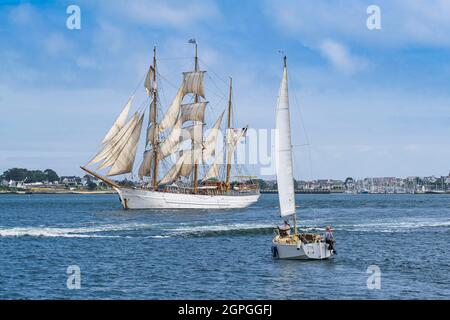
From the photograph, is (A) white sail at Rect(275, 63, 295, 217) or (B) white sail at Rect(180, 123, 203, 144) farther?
(B) white sail at Rect(180, 123, 203, 144)

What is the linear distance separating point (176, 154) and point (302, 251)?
7643 centimetres

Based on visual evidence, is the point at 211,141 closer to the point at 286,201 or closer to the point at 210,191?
the point at 210,191

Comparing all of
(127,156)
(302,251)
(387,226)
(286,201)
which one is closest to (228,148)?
(127,156)

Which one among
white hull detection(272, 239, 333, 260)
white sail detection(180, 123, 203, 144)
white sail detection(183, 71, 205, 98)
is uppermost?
white sail detection(183, 71, 205, 98)

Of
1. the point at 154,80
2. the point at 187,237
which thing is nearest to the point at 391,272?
the point at 187,237

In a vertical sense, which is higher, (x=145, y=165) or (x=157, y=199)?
(x=145, y=165)

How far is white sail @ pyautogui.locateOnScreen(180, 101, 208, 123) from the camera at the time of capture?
11981 centimetres

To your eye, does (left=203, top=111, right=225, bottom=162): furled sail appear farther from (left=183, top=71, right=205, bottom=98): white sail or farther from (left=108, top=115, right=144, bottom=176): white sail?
(left=108, top=115, right=144, bottom=176): white sail

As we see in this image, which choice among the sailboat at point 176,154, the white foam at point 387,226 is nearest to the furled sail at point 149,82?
the sailboat at point 176,154

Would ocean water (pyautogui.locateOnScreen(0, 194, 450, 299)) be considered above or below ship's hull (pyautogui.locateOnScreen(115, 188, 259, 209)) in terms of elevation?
below

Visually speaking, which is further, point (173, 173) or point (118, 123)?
point (173, 173)

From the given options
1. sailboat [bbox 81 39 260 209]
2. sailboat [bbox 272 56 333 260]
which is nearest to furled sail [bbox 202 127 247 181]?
sailboat [bbox 81 39 260 209]

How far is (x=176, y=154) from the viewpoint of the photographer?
4592 inches

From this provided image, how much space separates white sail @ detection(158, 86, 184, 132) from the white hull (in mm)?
74825
